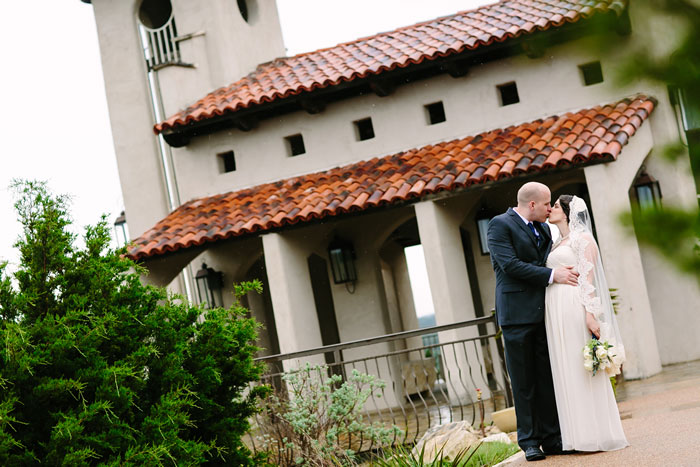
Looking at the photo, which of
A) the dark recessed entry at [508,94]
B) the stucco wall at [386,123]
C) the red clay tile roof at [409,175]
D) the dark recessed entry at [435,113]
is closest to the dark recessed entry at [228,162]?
the stucco wall at [386,123]

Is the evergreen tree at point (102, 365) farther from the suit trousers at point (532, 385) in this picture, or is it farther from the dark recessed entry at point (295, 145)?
the dark recessed entry at point (295, 145)

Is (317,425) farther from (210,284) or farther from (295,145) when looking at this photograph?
(295,145)

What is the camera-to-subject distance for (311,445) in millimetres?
7957

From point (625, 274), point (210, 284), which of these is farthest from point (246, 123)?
point (625, 274)

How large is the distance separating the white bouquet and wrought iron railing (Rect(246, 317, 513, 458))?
116 inches

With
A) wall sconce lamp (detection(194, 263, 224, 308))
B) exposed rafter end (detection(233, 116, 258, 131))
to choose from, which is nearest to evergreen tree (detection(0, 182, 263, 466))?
wall sconce lamp (detection(194, 263, 224, 308))

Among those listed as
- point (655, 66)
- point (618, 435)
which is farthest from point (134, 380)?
point (655, 66)

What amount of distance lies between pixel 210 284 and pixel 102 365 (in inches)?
391

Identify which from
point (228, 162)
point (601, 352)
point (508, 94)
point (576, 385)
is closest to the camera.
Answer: point (601, 352)

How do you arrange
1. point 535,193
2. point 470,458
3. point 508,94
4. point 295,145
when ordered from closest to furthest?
point 535,193, point 470,458, point 508,94, point 295,145

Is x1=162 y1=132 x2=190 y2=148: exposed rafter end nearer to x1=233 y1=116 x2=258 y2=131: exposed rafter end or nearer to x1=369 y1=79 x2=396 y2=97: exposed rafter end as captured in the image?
x1=233 y1=116 x2=258 y2=131: exposed rafter end

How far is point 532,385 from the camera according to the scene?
6.12 metres

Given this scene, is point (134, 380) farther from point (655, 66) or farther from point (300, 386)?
point (655, 66)

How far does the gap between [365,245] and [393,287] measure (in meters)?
3.49
